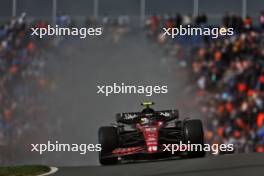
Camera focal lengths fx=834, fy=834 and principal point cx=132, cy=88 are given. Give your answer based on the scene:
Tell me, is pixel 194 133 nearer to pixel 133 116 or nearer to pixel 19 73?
pixel 133 116

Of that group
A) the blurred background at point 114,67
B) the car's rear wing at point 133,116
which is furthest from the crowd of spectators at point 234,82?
the car's rear wing at point 133,116

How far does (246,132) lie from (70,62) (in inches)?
337

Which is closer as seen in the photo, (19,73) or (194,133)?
(194,133)

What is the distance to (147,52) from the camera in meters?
29.6

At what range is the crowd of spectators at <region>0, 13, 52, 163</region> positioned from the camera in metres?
29.4

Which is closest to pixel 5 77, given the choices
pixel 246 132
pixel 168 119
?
pixel 246 132

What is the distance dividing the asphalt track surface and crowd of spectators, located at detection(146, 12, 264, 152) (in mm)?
8605

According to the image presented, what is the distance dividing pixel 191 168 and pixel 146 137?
253 centimetres

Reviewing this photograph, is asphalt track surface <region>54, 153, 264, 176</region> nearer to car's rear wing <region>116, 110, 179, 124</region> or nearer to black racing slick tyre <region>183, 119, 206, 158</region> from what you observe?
black racing slick tyre <region>183, 119, 206, 158</region>

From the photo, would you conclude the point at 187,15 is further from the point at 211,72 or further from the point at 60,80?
the point at 60,80

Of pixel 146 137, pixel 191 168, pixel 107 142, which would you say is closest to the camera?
pixel 191 168

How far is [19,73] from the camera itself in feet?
98.3

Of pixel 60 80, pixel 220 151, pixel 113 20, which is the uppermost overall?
pixel 113 20

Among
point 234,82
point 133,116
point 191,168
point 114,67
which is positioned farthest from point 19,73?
point 191,168
